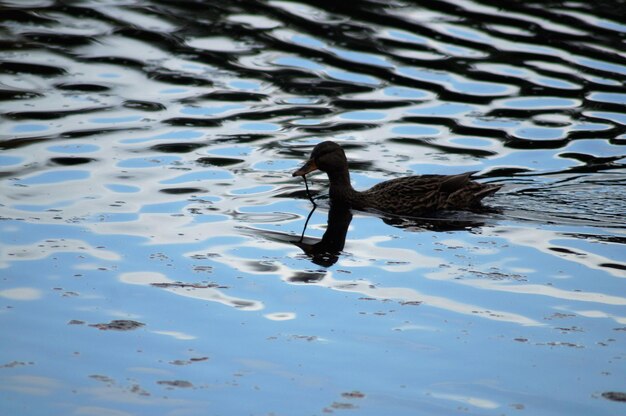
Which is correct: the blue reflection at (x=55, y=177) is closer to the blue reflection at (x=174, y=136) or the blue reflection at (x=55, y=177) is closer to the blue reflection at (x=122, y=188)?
the blue reflection at (x=122, y=188)

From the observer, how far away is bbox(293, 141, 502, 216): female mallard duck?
11.4 meters

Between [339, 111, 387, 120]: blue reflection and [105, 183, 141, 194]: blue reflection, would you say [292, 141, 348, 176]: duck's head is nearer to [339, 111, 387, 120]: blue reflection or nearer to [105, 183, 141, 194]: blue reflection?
[105, 183, 141, 194]: blue reflection

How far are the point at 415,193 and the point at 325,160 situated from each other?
1.04m

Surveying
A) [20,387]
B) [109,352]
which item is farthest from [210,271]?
[20,387]

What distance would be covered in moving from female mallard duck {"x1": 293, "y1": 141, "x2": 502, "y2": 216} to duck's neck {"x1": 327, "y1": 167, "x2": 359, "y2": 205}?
0.02 m

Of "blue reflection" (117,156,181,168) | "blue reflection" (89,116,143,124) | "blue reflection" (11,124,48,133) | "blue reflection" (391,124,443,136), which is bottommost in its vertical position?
"blue reflection" (117,156,181,168)

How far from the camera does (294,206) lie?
1159 cm

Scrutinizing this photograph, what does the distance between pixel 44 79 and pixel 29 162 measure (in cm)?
345

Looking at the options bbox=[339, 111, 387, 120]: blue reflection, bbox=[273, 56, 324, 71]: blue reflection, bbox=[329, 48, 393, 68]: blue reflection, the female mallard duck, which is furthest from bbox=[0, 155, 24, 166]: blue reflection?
bbox=[329, 48, 393, 68]: blue reflection

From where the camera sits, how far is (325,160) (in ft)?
38.8

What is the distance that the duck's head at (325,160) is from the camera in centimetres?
1182

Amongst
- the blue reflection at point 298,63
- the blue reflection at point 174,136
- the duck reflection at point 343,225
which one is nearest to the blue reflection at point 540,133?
the duck reflection at point 343,225

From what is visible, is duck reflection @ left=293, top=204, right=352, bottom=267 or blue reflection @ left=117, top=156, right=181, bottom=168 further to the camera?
blue reflection @ left=117, top=156, right=181, bottom=168

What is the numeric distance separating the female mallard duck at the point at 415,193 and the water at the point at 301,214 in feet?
0.83
